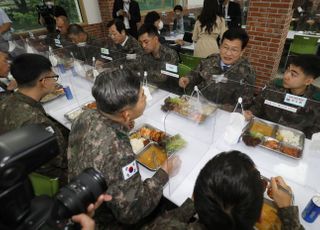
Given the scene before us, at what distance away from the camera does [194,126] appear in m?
1.79

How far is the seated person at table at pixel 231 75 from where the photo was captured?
1972mm

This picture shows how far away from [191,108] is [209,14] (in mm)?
1938

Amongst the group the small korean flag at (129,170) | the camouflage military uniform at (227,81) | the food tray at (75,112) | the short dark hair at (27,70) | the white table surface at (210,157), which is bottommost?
the white table surface at (210,157)

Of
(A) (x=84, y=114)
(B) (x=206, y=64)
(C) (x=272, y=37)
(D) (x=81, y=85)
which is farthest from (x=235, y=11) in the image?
(A) (x=84, y=114)

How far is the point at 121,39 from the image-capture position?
10.0 feet

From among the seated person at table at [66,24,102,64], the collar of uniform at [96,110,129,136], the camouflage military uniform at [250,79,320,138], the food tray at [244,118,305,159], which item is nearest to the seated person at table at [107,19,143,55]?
the seated person at table at [66,24,102,64]

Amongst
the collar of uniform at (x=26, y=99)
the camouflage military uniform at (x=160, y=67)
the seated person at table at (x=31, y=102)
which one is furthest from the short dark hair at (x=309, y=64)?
the collar of uniform at (x=26, y=99)

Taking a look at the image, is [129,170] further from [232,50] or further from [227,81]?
[232,50]

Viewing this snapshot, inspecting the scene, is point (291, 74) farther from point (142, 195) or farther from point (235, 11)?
point (235, 11)

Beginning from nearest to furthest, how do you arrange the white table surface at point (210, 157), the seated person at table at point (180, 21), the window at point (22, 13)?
the white table surface at point (210, 157) < the window at point (22, 13) < the seated person at table at point (180, 21)

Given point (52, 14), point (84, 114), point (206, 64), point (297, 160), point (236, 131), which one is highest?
point (52, 14)

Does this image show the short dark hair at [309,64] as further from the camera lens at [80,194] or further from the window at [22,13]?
the window at [22,13]

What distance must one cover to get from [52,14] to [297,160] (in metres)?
4.62

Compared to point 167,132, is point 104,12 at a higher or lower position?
higher
